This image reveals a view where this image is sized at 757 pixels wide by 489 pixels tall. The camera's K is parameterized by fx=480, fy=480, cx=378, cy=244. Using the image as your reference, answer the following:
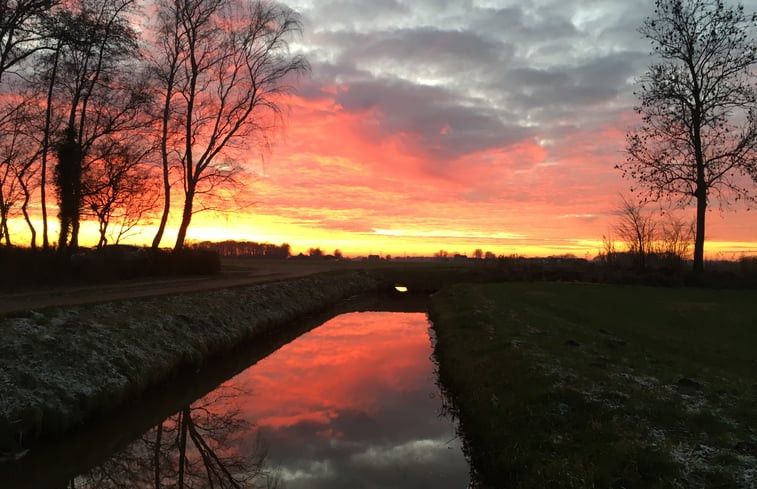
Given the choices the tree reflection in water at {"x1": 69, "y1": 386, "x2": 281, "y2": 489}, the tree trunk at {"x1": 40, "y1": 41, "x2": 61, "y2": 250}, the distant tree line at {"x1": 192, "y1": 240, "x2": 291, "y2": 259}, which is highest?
the tree trunk at {"x1": 40, "y1": 41, "x2": 61, "y2": 250}

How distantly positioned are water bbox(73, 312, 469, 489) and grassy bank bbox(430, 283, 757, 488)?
1058mm

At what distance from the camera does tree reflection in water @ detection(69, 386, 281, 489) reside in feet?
29.3

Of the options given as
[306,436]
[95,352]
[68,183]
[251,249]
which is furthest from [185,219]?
[251,249]

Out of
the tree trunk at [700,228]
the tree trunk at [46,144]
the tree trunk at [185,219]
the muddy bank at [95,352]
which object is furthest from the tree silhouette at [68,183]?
the tree trunk at [700,228]

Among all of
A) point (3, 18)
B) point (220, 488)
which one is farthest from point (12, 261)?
point (220, 488)

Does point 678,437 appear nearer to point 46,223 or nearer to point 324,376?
point 324,376

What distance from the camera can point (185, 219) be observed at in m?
37.3

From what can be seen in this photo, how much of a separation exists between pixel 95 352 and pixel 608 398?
12.9m

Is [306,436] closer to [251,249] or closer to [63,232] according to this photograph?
[63,232]

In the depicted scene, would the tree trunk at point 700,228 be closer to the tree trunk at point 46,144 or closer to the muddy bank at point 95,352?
the muddy bank at point 95,352

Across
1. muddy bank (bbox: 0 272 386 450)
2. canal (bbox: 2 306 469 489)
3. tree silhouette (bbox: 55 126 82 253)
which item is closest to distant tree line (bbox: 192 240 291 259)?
tree silhouette (bbox: 55 126 82 253)

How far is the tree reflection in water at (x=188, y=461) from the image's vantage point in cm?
895

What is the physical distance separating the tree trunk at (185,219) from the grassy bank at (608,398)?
952 inches

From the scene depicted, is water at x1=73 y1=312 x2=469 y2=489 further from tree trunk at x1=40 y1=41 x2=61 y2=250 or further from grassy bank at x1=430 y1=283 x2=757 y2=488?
tree trunk at x1=40 y1=41 x2=61 y2=250
